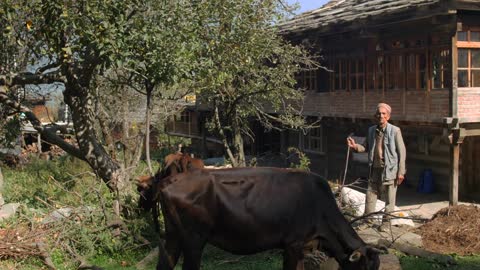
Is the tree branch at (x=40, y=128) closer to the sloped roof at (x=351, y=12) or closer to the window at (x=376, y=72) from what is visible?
the sloped roof at (x=351, y=12)

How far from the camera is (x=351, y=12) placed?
53.4 feet

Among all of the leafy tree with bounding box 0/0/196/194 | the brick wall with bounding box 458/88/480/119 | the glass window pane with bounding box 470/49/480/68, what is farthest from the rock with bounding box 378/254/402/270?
the glass window pane with bounding box 470/49/480/68

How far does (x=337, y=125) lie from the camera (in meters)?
18.5

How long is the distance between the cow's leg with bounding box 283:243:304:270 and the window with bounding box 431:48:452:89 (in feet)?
30.6

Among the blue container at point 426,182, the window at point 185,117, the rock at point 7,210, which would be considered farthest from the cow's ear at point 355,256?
the window at point 185,117

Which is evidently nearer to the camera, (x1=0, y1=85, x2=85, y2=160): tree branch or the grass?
the grass

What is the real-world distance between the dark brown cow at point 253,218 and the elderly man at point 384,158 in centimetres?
272

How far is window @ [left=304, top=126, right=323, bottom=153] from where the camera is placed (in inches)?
816

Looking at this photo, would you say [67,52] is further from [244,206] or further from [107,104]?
[107,104]

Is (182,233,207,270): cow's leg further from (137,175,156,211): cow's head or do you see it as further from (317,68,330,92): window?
(317,68,330,92): window

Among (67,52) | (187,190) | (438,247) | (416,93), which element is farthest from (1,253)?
(416,93)

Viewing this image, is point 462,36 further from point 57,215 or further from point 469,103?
point 57,215

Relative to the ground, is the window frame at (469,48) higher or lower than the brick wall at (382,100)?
higher

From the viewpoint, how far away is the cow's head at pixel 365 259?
5.30 metres
